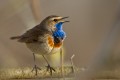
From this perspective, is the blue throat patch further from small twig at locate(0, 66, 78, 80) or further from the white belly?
small twig at locate(0, 66, 78, 80)

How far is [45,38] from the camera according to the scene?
2719mm

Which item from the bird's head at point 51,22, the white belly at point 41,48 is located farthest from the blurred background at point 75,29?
the white belly at point 41,48

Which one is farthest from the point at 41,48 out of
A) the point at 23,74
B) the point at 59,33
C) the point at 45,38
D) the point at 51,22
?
the point at 23,74

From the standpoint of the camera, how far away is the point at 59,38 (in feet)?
9.11

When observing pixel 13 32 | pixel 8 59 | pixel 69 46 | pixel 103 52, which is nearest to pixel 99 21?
pixel 69 46

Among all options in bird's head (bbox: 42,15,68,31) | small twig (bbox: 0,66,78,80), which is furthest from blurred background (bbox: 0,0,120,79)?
small twig (bbox: 0,66,78,80)

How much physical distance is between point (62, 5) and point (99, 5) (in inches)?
17.7

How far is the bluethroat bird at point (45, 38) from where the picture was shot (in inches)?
105

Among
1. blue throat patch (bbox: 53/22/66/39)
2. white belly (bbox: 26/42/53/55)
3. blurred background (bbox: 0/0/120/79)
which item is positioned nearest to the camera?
white belly (bbox: 26/42/53/55)

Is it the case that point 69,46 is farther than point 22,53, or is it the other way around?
point 69,46

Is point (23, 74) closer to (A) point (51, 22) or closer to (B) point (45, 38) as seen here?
(B) point (45, 38)

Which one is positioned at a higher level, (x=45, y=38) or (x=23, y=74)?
(x=45, y=38)

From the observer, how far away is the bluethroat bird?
2.67 metres

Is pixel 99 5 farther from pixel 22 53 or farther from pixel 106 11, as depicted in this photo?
pixel 22 53
